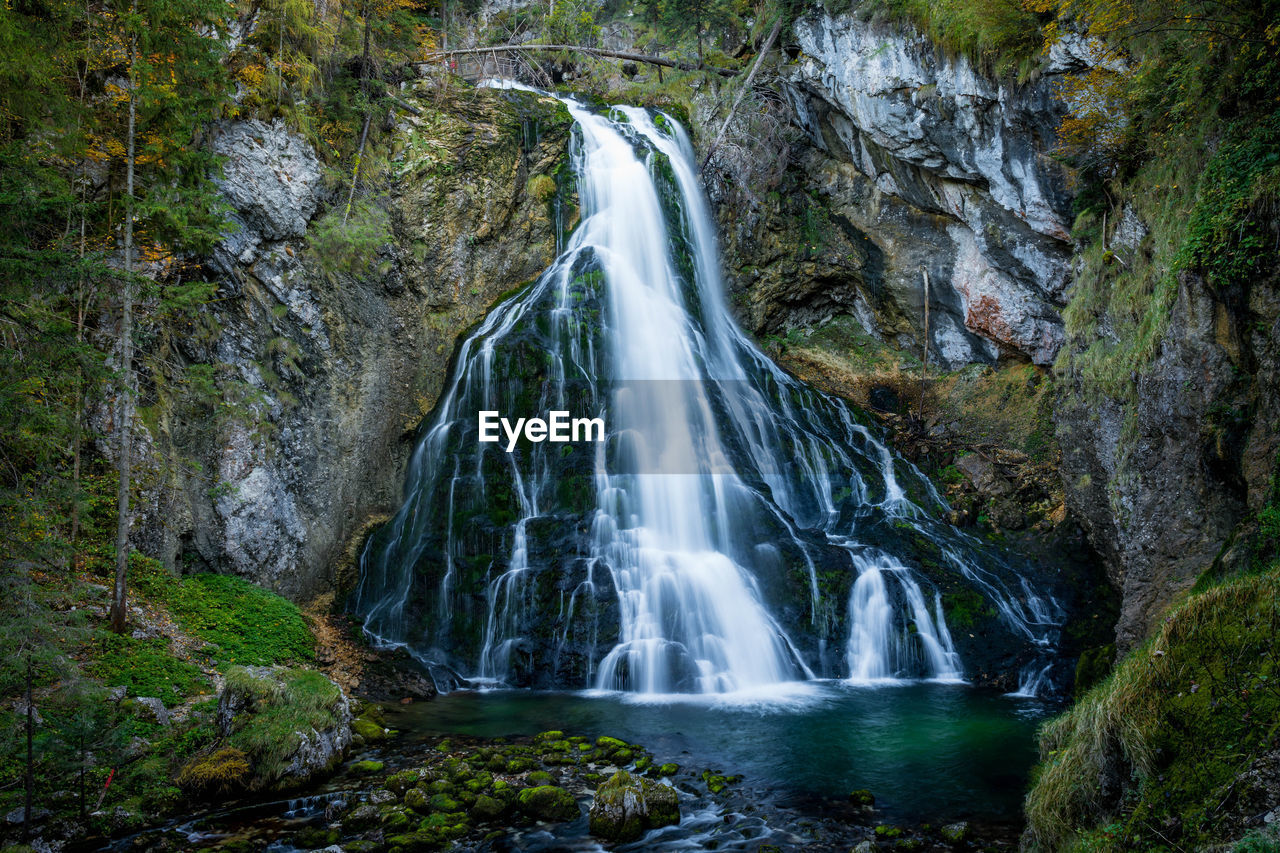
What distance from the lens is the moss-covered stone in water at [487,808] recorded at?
6848 mm

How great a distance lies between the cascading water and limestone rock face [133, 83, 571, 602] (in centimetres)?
92

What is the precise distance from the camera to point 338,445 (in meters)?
14.5

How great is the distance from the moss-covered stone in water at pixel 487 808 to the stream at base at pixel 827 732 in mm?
2329

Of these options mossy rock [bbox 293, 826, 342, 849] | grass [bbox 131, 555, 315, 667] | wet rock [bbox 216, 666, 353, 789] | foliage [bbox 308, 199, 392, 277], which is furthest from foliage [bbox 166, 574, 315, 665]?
foliage [bbox 308, 199, 392, 277]

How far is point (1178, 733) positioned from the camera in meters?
4.11

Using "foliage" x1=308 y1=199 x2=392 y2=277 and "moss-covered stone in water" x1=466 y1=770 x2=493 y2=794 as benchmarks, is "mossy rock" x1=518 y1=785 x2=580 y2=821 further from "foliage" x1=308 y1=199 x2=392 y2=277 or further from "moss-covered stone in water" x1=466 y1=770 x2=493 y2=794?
"foliage" x1=308 y1=199 x2=392 y2=277

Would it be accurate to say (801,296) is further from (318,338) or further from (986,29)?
(318,338)

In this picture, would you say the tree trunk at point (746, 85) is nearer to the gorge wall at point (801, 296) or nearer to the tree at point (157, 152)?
the gorge wall at point (801, 296)

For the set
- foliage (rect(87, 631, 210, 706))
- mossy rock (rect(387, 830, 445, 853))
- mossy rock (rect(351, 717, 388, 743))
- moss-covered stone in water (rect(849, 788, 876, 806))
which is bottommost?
moss-covered stone in water (rect(849, 788, 876, 806))

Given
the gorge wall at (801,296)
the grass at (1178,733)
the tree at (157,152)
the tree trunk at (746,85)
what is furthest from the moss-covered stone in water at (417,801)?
the tree trunk at (746,85)

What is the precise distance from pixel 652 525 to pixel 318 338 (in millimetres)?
7974

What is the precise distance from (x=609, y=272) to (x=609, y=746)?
12.3 meters

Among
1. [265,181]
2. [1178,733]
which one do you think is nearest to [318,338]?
[265,181]

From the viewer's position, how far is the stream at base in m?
7.60
